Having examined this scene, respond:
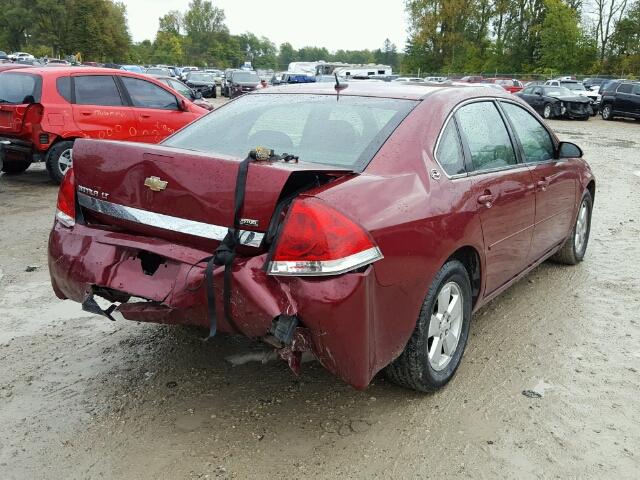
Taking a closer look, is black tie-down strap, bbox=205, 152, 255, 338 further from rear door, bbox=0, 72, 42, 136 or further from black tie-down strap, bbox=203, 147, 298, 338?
rear door, bbox=0, 72, 42, 136

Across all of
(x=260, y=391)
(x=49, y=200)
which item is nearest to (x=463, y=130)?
(x=260, y=391)

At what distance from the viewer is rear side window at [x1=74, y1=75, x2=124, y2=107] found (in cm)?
873

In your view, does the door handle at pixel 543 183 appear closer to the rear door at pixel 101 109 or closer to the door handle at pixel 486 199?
the door handle at pixel 486 199

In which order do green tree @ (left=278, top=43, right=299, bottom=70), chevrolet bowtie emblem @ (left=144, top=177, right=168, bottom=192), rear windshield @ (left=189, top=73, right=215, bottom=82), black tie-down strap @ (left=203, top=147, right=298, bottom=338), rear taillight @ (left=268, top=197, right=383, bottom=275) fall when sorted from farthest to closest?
green tree @ (left=278, top=43, right=299, bottom=70) < rear windshield @ (left=189, top=73, right=215, bottom=82) < chevrolet bowtie emblem @ (left=144, top=177, right=168, bottom=192) < black tie-down strap @ (left=203, top=147, right=298, bottom=338) < rear taillight @ (left=268, top=197, right=383, bottom=275)

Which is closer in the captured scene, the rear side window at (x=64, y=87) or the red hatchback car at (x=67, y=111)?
the red hatchback car at (x=67, y=111)

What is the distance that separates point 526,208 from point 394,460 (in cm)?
205

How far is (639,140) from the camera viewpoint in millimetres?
18203

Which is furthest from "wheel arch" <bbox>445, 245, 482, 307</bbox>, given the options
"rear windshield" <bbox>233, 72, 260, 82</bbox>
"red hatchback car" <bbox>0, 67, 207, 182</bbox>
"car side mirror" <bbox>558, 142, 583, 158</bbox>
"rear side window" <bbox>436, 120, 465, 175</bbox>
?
"rear windshield" <bbox>233, 72, 260, 82</bbox>

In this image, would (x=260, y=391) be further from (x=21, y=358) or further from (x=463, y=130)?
(x=463, y=130)

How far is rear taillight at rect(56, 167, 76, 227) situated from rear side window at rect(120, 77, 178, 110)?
6406 mm

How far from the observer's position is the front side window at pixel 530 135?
13.9 ft

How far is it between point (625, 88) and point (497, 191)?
2562 centimetres

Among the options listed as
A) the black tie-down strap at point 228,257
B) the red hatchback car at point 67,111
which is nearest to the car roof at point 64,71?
the red hatchback car at point 67,111

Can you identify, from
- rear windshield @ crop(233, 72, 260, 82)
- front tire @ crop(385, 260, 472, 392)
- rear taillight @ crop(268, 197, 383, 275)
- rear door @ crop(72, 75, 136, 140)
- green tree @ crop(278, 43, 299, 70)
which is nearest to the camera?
rear taillight @ crop(268, 197, 383, 275)
